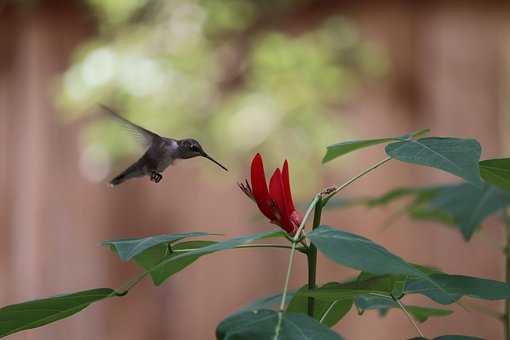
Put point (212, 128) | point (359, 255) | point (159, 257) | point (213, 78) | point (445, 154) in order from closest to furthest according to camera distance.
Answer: point (359, 255)
point (445, 154)
point (159, 257)
point (212, 128)
point (213, 78)

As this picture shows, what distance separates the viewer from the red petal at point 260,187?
82 centimetres

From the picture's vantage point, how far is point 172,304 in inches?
133

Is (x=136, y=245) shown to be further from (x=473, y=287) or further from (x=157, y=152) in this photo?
(x=157, y=152)

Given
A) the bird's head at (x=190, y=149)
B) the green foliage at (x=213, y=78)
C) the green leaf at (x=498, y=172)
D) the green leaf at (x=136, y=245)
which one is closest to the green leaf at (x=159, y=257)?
the green leaf at (x=136, y=245)

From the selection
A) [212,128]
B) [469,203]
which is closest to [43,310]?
[469,203]

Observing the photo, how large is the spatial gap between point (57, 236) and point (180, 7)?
1055 millimetres

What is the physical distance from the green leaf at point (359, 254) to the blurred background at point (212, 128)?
2.55 m

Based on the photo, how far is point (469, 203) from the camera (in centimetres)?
132

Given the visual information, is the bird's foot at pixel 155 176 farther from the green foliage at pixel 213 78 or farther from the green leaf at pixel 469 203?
the green foliage at pixel 213 78

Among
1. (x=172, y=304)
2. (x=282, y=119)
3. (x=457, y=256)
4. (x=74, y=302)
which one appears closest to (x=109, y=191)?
(x=172, y=304)

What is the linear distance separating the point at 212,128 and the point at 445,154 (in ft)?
8.27

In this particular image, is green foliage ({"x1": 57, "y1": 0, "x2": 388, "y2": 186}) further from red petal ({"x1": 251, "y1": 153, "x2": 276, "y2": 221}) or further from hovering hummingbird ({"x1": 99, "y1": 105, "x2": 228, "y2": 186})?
red petal ({"x1": 251, "y1": 153, "x2": 276, "y2": 221})

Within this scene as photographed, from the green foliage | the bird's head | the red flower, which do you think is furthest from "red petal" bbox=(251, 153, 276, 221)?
the green foliage

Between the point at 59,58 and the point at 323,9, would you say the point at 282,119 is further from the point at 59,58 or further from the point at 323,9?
the point at 59,58
